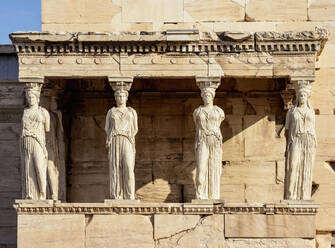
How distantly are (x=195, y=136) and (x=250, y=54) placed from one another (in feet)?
5.30

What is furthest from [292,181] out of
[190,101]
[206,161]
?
[190,101]

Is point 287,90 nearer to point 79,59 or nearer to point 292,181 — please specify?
point 292,181

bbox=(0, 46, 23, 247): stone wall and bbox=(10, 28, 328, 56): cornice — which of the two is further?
bbox=(0, 46, 23, 247): stone wall

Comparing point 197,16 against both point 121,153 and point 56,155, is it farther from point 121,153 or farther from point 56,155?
point 56,155

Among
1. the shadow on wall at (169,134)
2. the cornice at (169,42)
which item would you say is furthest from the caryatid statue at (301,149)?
the shadow on wall at (169,134)

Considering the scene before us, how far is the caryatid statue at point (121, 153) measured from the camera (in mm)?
20375

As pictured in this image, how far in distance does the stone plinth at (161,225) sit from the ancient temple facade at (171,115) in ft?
0.05

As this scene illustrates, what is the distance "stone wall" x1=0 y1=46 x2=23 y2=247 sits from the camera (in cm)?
2281

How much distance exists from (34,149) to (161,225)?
2.29 m

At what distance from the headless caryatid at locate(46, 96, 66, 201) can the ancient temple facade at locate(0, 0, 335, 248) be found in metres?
0.03

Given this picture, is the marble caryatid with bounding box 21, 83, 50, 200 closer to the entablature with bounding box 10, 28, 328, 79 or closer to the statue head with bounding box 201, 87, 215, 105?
the entablature with bounding box 10, 28, 328, 79

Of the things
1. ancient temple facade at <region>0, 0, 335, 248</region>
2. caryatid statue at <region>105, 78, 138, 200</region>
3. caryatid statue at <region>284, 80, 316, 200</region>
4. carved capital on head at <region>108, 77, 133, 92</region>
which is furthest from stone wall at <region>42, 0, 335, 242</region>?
caryatid statue at <region>105, 78, 138, 200</region>

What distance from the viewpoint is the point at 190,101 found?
74.2ft

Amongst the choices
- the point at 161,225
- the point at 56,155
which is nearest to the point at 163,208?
the point at 161,225
